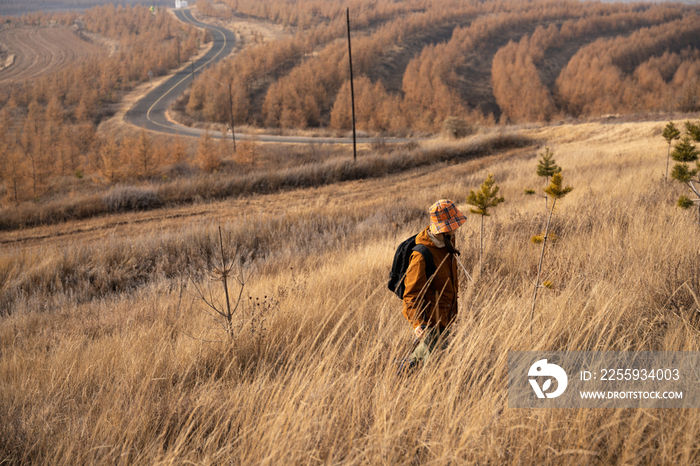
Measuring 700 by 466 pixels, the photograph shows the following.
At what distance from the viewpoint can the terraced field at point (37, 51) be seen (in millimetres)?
83731

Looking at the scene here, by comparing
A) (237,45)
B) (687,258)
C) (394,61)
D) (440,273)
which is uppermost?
(237,45)

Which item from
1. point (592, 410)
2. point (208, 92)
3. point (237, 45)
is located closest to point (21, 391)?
point (592, 410)

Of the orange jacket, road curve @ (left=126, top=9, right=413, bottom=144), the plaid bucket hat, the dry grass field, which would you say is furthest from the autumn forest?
the plaid bucket hat

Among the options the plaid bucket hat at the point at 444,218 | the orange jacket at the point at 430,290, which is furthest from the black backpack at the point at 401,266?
the plaid bucket hat at the point at 444,218

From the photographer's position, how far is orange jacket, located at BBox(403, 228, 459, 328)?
8.30ft

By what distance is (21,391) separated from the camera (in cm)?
259

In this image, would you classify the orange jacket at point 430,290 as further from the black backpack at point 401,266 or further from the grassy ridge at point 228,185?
the grassy ridge at point 228,185

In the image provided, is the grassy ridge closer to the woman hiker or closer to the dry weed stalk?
the dry weed stalk

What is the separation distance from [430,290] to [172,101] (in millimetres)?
66191

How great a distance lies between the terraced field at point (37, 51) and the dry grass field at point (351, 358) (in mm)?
96005

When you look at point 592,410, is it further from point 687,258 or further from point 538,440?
point 687,258

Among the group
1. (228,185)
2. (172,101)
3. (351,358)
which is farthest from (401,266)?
(172,101)

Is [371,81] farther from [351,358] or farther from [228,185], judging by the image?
[351,358]

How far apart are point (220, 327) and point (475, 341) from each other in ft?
6.87
